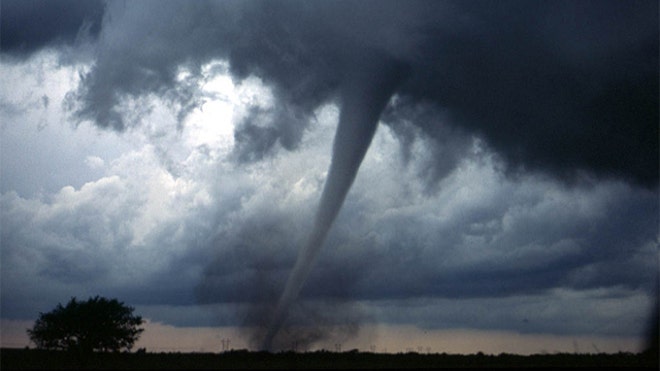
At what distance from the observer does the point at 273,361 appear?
94812 millimetres

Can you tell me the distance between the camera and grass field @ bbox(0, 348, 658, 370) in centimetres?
8150

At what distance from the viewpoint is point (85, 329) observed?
106 metres

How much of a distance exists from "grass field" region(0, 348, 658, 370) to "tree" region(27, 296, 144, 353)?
1.88 meters

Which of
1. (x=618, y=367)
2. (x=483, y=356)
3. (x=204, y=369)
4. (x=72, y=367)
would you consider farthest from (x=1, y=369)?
(x=483, y=356)

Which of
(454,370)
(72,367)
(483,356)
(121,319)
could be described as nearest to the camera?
(454,370)

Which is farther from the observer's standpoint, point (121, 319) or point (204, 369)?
point (121, 319)

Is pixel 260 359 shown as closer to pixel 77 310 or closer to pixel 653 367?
pixel 77 310

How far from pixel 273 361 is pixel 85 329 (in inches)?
1163

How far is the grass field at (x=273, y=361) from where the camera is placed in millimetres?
81500

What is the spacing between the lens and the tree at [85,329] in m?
105

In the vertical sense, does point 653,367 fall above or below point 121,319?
below

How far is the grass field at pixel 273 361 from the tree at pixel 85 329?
6.18 feet

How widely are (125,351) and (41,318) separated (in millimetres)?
12963

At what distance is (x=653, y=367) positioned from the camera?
7500 centimetres
